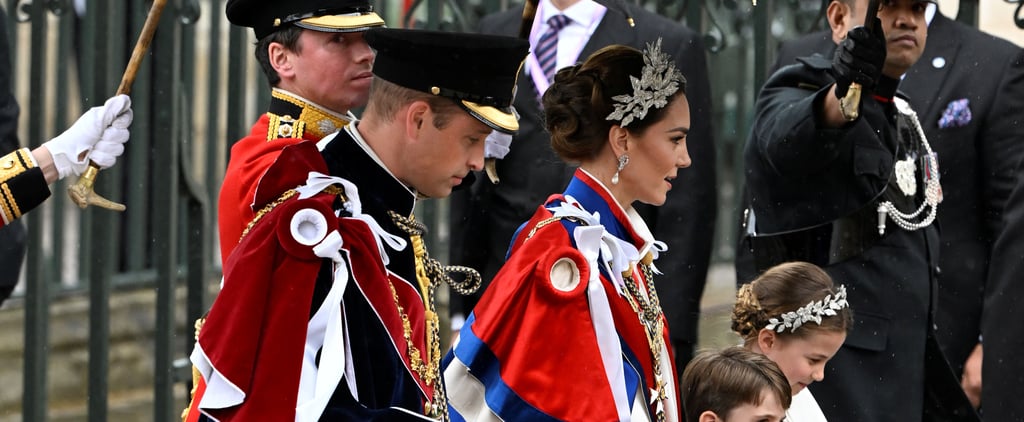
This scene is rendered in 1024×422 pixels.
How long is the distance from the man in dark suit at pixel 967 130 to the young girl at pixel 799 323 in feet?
3.36

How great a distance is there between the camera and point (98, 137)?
3.66m

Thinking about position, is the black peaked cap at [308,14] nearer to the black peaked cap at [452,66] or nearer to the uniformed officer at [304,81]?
the uniformed officer at [304,81]

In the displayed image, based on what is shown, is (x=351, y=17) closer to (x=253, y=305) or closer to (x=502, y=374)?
(x=502, y=374)

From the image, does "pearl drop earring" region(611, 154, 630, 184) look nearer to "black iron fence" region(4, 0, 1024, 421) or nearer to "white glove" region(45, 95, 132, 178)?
"white glove" region(45, 95, 132, 178)

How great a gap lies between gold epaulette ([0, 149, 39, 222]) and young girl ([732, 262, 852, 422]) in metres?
1.83

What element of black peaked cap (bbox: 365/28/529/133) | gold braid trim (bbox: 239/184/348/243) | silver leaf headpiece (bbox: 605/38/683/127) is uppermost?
black peaked cap (bbox: 365/28/529/133)

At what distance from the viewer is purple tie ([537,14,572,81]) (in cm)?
545

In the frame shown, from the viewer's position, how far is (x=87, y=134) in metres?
3.65

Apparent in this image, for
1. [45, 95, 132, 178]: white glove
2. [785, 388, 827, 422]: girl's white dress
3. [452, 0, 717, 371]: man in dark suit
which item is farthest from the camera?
[452, 0, 717, 371]: man in dark suit

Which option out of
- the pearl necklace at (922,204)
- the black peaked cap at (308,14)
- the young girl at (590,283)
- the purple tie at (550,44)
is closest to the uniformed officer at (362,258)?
the young girl at (590,283)

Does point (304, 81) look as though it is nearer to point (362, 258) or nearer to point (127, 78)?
point (127, 78)

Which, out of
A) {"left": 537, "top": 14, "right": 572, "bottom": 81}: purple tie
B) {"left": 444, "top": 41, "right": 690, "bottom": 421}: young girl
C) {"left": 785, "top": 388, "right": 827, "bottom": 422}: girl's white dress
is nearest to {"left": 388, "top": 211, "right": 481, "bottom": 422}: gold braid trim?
{"left": 444, "top": 41, "right": 690, "bottom": 421}: young girl

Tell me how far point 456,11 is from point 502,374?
2.33m

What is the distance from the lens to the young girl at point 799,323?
434 cm
